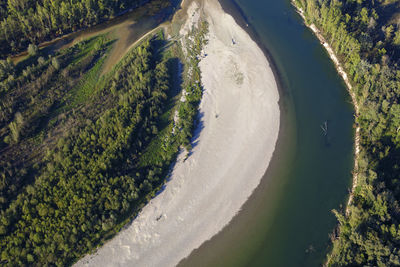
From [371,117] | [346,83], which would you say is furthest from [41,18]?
[371,117]

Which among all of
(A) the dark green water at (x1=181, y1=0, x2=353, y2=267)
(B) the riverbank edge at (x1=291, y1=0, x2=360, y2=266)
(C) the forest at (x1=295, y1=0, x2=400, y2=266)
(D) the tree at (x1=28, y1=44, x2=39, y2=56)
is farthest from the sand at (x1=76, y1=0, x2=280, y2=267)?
(D) the tree at (x1=28, y1=44, x2=39, y2=56)

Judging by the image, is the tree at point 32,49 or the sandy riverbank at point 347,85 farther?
the tree at point 32,49

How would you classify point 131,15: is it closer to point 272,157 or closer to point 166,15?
point 166,15

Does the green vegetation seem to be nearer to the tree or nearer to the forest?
the tree

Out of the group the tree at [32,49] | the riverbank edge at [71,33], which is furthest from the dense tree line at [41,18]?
the tree at [32,49]

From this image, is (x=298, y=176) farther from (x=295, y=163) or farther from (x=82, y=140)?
(x=82, y=140)

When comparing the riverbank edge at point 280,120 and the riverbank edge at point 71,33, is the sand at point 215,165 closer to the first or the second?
the riverbank edge at point 280,120
